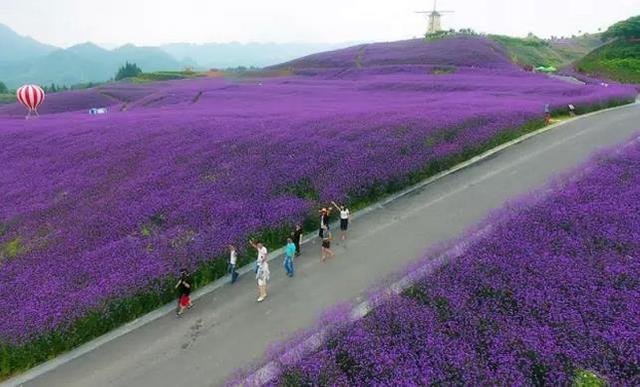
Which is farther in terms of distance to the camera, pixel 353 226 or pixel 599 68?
pixel 599 68

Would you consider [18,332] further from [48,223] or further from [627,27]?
[627,27]

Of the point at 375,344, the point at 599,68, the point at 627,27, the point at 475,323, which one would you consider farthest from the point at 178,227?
the point at 627,27

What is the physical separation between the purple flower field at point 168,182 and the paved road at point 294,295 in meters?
1.47

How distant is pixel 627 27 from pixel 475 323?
6900cm

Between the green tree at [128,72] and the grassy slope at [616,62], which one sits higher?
the green tree at [128,72]

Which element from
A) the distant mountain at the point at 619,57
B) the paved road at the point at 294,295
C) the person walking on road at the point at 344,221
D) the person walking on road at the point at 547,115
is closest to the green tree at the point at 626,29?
the distant mountain at the point at 619,57

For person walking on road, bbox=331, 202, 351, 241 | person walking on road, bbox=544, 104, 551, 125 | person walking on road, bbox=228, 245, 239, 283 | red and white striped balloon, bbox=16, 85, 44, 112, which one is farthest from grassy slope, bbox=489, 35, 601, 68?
person walking on road, bbox=228, 245, 239, 283

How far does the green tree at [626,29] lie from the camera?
195 feet

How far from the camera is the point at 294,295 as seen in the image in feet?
41.7

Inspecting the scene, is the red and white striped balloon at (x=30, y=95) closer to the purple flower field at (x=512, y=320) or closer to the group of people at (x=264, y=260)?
the group of people at (x=264, y=260)

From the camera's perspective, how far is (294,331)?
1100cm

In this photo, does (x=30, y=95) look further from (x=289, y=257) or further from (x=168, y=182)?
(x=289, y=257)

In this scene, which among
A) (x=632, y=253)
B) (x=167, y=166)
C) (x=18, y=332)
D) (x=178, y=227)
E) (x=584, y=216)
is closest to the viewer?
(x=632, y=253)

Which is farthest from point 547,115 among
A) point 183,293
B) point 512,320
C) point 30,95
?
point 30,95
